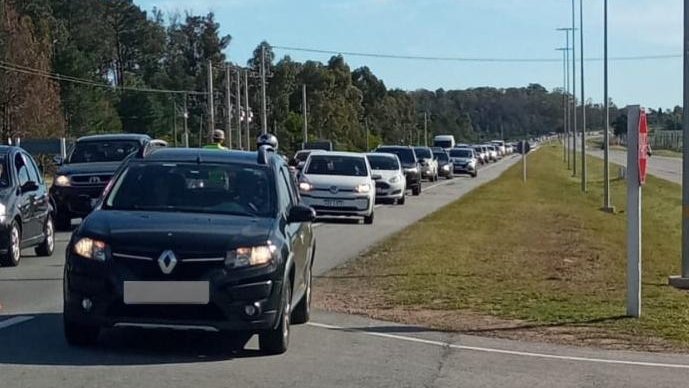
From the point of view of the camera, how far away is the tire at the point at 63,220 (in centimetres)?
2523

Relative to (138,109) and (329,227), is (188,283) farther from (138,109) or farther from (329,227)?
(138,109)

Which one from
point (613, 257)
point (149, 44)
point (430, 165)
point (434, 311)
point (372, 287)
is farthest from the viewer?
point (149, 44)

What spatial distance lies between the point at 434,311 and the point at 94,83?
270 feet

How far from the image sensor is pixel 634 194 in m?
13.3

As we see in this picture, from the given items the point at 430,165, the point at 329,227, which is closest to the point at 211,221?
the point at 329,227

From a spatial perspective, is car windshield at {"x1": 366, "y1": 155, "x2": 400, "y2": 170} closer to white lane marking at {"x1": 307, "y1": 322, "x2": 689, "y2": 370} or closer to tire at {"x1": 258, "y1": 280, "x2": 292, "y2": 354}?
white lane marking at {"x1": 307, "y1": 322, "x2": 689, "y2": 370}

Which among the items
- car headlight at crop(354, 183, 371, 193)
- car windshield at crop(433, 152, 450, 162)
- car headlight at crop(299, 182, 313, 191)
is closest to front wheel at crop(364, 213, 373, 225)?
car headlight at crop(354, 183, 371, 193)

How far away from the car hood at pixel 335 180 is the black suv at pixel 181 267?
59.8ft

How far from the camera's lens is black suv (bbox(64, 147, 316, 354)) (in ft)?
31.9

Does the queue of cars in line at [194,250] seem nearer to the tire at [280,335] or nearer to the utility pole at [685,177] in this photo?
the tire at [280,335]

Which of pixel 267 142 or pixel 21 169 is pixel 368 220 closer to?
pixel 21 169

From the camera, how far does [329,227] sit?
1102 inches

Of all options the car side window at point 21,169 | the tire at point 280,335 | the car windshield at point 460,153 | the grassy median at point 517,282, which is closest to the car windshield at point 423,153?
the car windshield at point 460,153

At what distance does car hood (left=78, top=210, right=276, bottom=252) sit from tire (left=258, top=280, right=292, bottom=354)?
53cm
